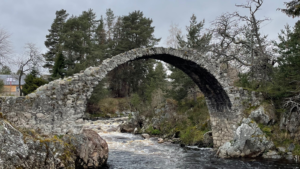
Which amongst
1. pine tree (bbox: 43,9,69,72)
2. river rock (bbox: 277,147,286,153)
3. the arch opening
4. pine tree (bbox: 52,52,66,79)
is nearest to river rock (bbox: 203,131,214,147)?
the arch opening

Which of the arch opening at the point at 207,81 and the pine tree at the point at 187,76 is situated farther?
the pine tree at the point at 187,76

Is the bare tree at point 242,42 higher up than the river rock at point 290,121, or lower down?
higher up

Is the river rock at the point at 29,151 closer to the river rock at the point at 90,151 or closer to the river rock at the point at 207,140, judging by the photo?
the river rock at the point at 90,151

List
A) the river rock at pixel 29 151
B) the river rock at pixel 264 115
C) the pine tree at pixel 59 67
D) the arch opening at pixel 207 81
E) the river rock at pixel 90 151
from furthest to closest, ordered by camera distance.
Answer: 1. the pine tree at pixel 59 67
2. the river rock at pixel 264 115
3. the arch opening at pixel 207 81
4. the river rock at pixel 90 151
5. the river rock at pixel 29 151

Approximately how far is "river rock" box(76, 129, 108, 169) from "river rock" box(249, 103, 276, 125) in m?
6.15

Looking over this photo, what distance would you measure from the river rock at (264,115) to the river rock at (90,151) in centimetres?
615

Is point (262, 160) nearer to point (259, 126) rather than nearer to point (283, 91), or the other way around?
point (259, 126)

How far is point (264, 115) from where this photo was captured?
9.27 m

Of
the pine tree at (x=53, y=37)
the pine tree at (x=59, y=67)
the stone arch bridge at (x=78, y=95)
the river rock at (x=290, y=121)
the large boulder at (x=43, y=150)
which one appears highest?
the pine tree at (x=53, y=37)

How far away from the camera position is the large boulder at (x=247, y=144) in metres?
8.46

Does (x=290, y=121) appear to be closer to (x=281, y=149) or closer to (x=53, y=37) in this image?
(x=281, y=149)

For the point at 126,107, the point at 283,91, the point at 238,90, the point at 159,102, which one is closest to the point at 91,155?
the point at 238,90

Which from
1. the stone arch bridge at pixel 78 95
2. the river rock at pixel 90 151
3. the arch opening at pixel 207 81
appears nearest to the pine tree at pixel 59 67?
the arch opening at pixel 207 81

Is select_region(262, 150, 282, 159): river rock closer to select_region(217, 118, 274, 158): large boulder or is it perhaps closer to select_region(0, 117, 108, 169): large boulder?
select_region(217, 118, 274, 158): large boulder
